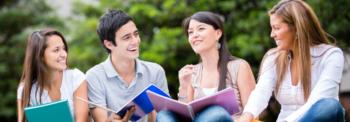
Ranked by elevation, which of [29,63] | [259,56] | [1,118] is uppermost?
[29,63]

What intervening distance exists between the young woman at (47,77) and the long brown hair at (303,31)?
3.79 feet

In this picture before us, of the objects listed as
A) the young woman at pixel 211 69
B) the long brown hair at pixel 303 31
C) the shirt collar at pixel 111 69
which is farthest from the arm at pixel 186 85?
the long brown hair at pixel 303 31

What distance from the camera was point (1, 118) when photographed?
7219 mm

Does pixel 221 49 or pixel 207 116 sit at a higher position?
pixel 221 49

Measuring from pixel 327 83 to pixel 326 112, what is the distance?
0.93ft

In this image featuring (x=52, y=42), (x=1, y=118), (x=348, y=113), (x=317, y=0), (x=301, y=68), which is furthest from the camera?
(x=1, y=118)

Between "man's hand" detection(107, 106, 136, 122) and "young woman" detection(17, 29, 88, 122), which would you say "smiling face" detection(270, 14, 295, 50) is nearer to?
"man's hand" detection(107, 106, 136, 122)

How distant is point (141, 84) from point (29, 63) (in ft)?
2.06

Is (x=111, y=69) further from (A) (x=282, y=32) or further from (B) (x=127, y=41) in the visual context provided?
(A) (x=282, y=32)

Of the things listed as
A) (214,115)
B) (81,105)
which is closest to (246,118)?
(214,115)

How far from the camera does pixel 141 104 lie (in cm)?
290

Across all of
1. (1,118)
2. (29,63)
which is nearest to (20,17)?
(1,118)

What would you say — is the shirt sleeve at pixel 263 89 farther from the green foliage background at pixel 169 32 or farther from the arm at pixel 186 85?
the green foliage background at pixel 169 32

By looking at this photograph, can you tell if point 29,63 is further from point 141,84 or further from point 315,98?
point 315,98
